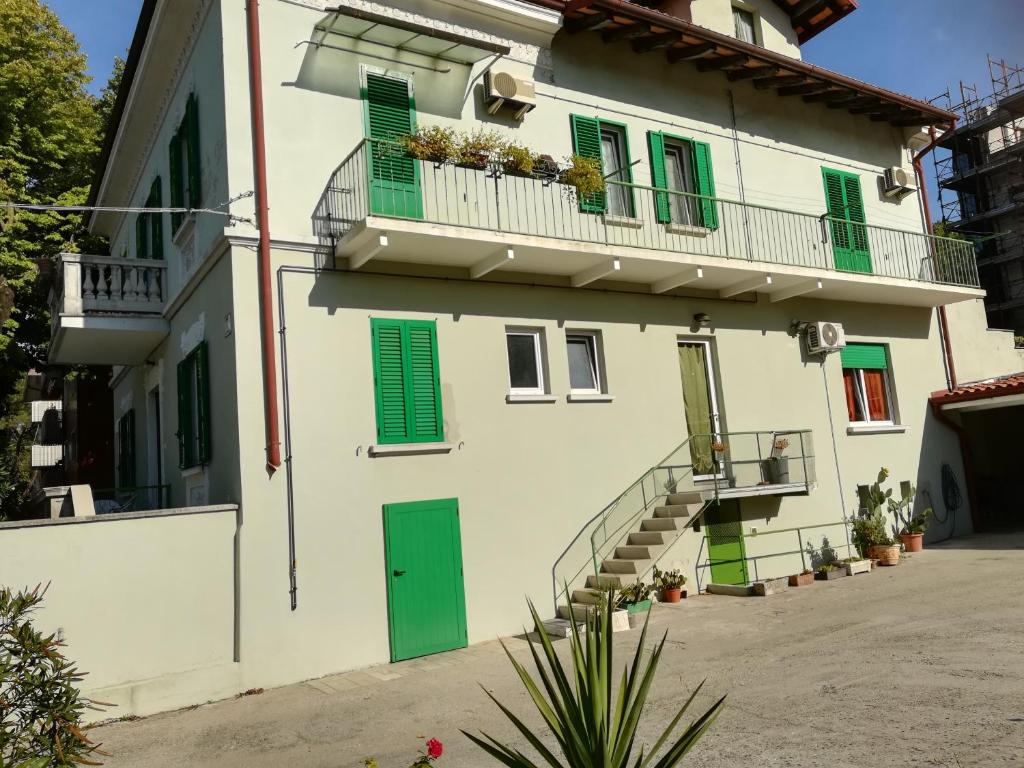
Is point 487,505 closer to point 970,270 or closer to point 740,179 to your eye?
point 740,179

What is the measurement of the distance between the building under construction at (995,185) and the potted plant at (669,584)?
37.6m

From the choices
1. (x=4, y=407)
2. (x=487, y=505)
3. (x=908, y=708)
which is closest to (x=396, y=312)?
(x=487, y=505)

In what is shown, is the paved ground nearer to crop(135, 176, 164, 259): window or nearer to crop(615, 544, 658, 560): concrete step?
crop(615, 544, 658, 560): concrete step

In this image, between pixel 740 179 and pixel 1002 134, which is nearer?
pixel 740 179

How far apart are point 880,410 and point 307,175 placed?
11.9 metres

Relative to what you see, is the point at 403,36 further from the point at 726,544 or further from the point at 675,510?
the point at 726,544

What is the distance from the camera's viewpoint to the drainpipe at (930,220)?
1727cm

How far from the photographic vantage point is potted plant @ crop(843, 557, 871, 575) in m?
13.2

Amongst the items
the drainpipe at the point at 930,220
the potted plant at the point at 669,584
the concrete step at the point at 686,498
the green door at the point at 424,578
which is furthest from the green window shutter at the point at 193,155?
the drainpipe at the point at 930,220

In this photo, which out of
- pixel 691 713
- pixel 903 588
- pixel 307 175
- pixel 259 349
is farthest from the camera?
pixel 903 588

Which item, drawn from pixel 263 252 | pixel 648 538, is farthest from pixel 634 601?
pixel 263 252

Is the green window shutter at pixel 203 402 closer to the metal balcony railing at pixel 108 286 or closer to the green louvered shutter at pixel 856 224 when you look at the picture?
the metal balcony railing at pixel 108 286

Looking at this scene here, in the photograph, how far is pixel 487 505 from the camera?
35.2ft

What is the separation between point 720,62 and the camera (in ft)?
46.9
